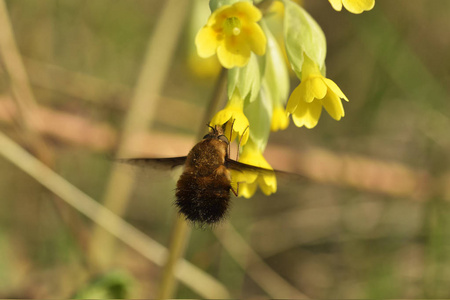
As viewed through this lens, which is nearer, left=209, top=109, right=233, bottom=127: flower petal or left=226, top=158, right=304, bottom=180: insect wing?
left=226, top=158, right=304, bottom=180: insect wing

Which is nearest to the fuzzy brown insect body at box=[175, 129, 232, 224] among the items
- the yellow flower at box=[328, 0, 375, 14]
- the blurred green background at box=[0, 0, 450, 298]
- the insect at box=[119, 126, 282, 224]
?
the insect at box=[119, 126, 282, 224]

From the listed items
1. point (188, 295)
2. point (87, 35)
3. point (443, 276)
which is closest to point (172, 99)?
point (87, 35)

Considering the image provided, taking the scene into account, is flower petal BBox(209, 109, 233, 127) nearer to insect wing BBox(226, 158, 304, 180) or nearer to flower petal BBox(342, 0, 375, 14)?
insect wing BBox(226, 158, 304, 180)

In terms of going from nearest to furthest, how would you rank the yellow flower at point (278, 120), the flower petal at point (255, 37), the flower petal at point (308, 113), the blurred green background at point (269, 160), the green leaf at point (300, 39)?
1. the flower petal at point (255, 37)
2. the flower petal at point (308, 113)
3. the green leaf at point (300, 39)
4. the yellow flower at point (278, 120)
5. the blurred green background at point (269, 160)

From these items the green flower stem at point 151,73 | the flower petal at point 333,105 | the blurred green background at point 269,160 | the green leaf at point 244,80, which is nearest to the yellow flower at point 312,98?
the flower petal at point 333,105

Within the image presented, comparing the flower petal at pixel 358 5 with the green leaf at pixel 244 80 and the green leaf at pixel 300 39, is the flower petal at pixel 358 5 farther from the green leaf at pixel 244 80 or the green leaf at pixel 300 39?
the green leaf at pixel 244 80

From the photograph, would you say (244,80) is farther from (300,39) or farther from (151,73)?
(151,73)

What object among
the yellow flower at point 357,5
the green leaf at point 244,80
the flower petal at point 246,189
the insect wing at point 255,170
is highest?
the yellow flower at point 357,5
